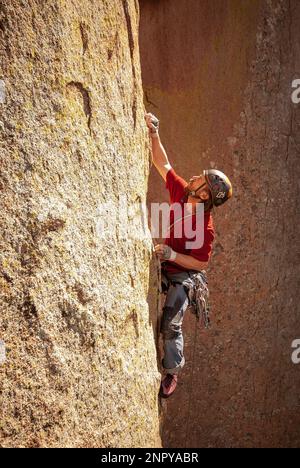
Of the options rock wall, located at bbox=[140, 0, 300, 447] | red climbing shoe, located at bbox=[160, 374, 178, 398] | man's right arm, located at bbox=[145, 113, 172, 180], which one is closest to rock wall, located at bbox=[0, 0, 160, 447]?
red climbing shoe, located at bbox=[160, 374, 178, 398]

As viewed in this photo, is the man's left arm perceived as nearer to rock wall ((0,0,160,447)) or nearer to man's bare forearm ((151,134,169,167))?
rock wall ((0,0,160,447))

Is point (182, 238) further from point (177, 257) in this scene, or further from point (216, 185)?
point (216, 185)

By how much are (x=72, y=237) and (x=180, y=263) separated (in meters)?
1.05

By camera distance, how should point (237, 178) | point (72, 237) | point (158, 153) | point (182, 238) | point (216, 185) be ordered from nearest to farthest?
point (72, 237) → point (216, 185) → point (182, 238) → point (158, 153) → point (237, 178)

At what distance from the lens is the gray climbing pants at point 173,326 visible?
345 cm

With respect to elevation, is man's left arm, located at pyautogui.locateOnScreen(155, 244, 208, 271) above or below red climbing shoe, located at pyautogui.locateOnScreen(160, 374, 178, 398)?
above

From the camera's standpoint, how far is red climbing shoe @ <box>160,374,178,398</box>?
3424mm

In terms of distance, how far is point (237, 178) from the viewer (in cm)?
479

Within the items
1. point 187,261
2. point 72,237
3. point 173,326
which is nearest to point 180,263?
point 187,261

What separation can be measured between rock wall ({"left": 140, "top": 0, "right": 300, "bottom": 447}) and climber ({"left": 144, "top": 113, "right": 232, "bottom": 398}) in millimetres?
1000

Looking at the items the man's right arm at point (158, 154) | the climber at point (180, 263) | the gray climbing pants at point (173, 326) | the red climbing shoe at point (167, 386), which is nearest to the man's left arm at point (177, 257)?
the climber at point (180, 263)

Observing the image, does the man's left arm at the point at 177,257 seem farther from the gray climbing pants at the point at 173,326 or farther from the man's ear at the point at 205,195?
the man's ear at the point at 205,195

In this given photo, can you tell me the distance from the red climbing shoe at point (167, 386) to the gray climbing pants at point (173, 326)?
0.04m

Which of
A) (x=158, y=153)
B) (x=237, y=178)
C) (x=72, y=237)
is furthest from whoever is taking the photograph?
(x=237, y=178)
